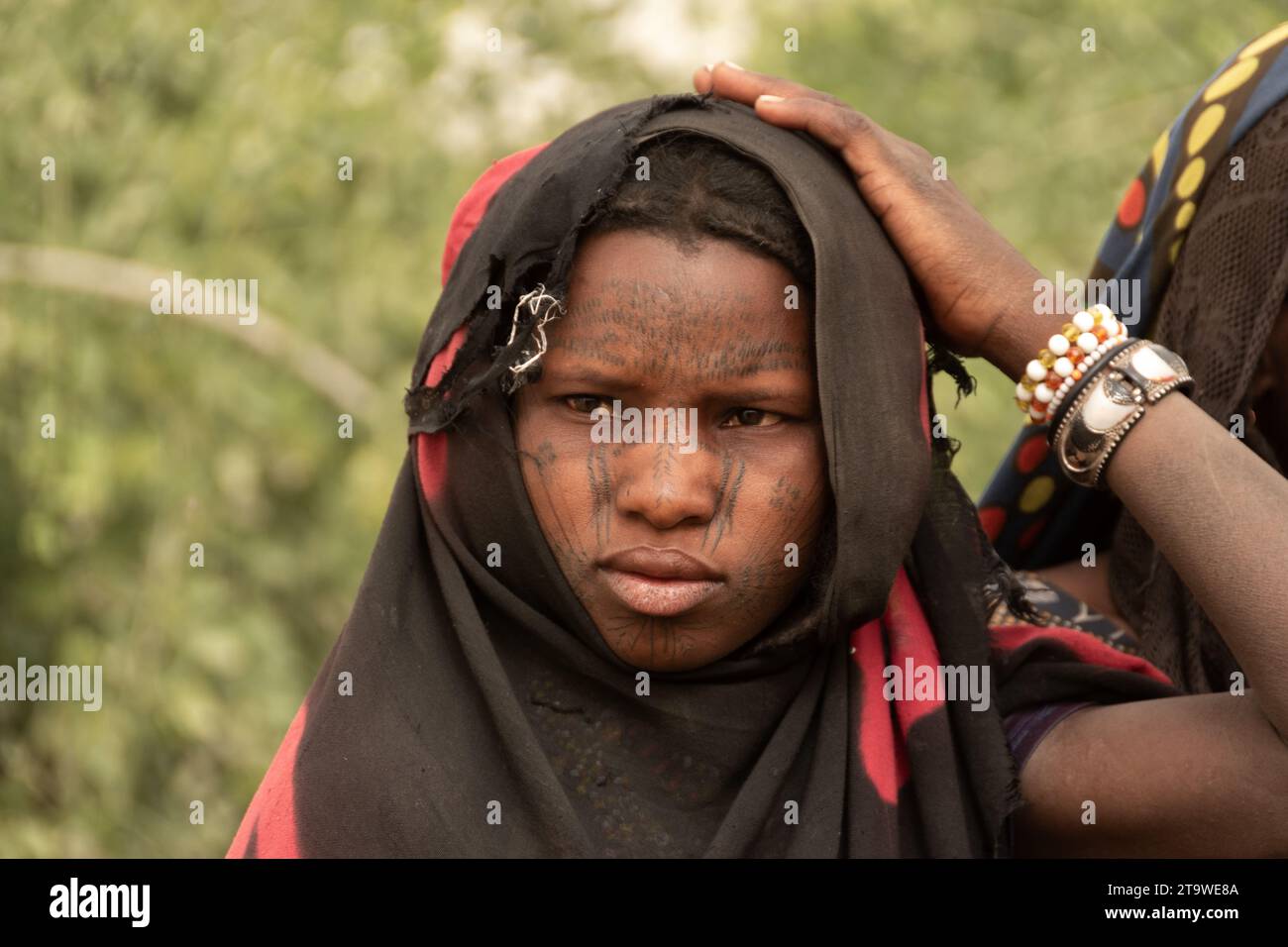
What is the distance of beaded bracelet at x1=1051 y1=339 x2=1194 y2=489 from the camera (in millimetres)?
1997

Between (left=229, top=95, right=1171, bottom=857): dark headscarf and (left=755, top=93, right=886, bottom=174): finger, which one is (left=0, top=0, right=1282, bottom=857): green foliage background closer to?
(left=229, top=95, right=1171, bottom=857): dark headscarf

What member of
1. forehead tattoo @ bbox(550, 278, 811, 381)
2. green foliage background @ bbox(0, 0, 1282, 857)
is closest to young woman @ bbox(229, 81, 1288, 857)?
forehead tattoo @ bbox(550, 278, 811, 381)

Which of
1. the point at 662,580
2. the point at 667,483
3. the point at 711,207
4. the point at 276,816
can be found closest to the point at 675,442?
the point at 667,483

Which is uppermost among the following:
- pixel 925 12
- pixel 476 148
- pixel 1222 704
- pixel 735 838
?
pixel 925 12

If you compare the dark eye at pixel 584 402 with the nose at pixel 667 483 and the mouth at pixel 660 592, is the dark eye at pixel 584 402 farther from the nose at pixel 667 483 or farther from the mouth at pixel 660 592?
the mouth at pixel 660 592

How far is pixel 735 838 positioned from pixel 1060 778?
0.44m

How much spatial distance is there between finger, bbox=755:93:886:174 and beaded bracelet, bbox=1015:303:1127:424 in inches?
13.4

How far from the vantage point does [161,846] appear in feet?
13.8

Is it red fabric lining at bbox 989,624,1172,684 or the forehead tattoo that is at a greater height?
the forehead tattoo

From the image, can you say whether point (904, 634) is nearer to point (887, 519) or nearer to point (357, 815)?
point (887, 519)

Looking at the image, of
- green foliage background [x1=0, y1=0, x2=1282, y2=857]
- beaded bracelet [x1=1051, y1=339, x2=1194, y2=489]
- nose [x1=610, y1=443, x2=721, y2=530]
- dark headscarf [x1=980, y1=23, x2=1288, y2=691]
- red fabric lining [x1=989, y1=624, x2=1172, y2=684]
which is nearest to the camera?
nose [x1=610, y1=443, x2=721, y2=530]

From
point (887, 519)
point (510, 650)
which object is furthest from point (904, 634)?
point (510, 650)

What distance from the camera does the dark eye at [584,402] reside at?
190 cm

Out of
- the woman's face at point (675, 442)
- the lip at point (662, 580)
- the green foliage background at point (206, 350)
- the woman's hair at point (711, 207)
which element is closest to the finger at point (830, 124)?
the woman's hair at point (711, 207)
